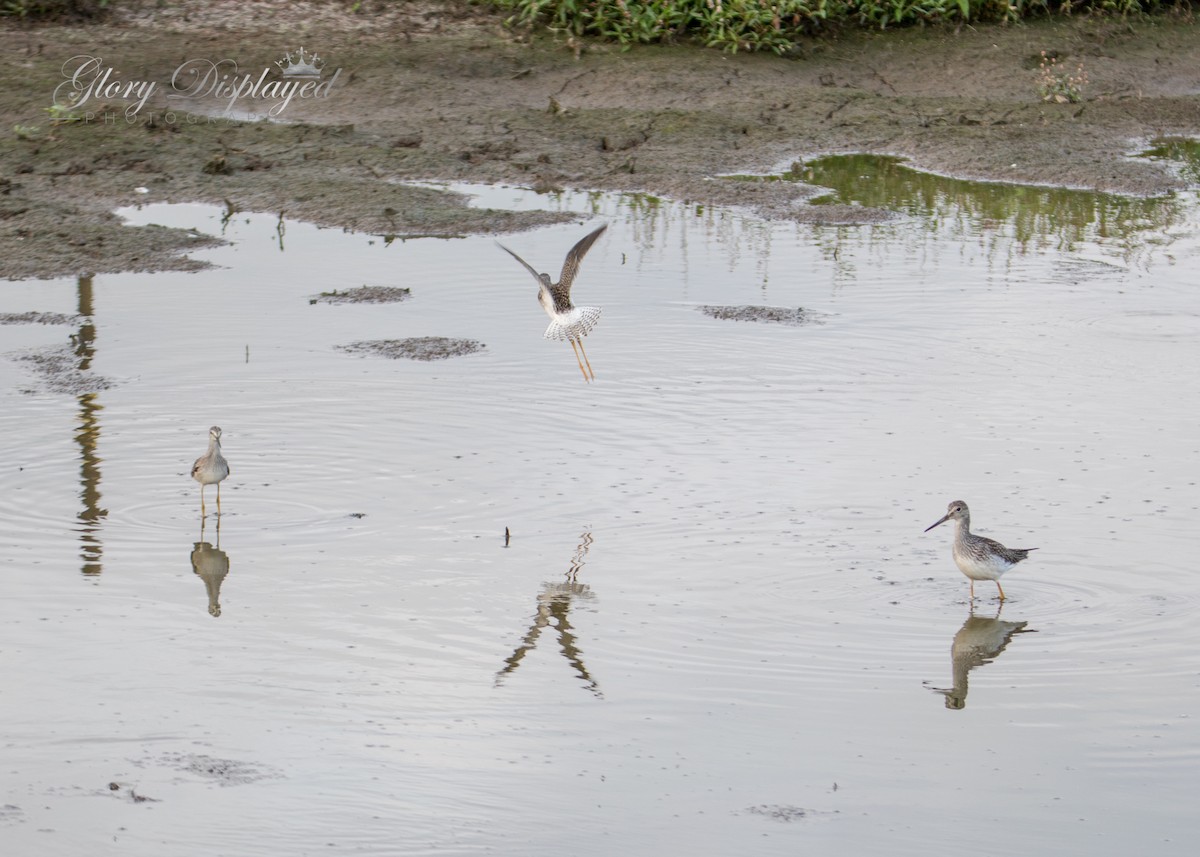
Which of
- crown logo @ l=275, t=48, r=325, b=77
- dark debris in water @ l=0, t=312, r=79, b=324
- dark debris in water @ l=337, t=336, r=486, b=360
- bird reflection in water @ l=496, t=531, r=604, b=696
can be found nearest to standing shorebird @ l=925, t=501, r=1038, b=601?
bird reflection in water @ l=496, t=531, r=604, b=696

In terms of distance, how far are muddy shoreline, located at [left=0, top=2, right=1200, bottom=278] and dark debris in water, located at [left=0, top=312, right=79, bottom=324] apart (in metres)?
1.07

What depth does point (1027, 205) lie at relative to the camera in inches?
607

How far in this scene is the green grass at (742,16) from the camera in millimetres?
19328

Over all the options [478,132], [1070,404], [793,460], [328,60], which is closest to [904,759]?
[793,460]

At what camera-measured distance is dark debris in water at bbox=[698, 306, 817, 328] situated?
11758 mm

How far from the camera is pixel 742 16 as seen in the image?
19359 millimetres

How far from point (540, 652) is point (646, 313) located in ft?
17.7

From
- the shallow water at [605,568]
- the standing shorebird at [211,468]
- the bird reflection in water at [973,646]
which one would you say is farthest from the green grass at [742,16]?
the bird reflection in water at [973,646]

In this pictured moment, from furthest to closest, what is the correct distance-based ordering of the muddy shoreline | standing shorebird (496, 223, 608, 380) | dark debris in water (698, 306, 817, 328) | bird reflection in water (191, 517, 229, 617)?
the muddy shoreline < dark debris in water (698, 306, 817, 328) < standing shorebird (496, 223, 608, 380) < bird reflection in water (191, 517, 229, 617)

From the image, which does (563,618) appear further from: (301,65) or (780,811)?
(301,65)

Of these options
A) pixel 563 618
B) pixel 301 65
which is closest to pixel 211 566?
pixel 563 618

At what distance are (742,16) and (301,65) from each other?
5115mm

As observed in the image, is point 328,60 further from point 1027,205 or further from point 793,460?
point 793,460

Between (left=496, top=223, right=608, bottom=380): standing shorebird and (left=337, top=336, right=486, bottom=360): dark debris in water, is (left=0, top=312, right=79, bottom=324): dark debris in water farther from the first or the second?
(left=496, top=223, right=608, bottom=380): standing shorebird
